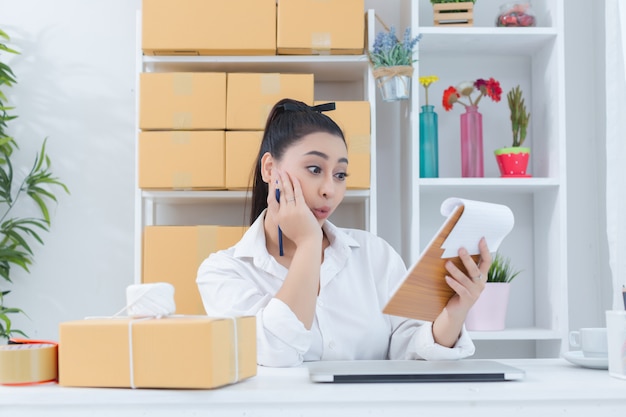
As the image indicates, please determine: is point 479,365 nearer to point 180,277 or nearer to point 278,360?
point 278,360

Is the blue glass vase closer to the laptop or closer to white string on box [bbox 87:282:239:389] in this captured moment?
the laptop

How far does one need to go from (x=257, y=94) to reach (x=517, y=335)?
1139mm

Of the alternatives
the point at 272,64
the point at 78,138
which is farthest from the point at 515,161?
the point at 78,138

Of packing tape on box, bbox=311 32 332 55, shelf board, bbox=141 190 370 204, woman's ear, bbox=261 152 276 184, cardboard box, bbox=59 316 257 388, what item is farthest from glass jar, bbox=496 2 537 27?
cardboard box, bbox=59 316 257 388

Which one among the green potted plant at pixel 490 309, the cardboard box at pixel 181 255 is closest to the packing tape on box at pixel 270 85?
the cardboard box at pixel 181 255

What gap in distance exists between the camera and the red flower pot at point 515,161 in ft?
8.31

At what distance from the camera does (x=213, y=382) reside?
962 mm

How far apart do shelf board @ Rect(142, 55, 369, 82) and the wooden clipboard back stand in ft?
4.21

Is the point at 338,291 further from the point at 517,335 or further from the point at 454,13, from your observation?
the point at 454,13

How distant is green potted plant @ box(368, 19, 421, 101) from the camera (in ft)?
7.84

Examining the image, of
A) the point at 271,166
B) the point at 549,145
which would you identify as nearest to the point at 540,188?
the point at 549,145

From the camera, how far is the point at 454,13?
2566 mm

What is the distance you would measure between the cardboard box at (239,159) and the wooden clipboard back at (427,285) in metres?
1.13

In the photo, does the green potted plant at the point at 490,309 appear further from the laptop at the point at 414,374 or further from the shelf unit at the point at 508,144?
the laptop at the point at 414,374
